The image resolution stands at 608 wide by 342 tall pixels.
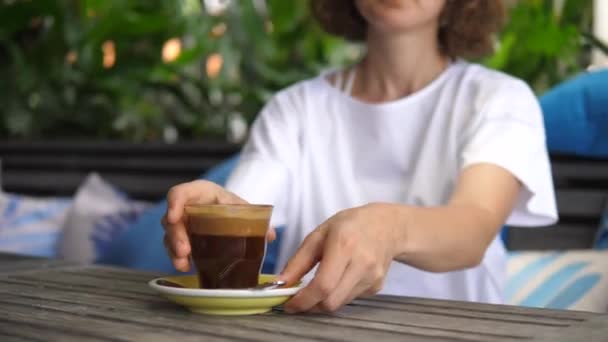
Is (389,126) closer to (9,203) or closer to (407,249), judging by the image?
(407,249)

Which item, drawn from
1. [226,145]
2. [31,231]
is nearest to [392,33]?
[226,145]

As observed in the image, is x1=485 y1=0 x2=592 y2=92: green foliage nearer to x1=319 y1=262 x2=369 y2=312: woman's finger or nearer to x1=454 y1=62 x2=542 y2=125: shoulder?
x1=454 y1=62 x2=542 y2=125: shoulder

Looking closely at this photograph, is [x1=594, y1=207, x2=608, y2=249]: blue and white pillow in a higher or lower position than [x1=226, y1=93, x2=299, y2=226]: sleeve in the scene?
lower

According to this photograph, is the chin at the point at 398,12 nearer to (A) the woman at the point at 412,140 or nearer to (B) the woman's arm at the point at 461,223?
(A) the woman at the point at 412,140

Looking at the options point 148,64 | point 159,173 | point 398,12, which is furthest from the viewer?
point 148,64

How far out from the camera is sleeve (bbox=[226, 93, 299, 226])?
1464mm

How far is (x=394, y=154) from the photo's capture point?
153 cm

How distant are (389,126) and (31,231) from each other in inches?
48.6

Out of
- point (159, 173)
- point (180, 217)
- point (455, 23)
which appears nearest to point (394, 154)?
point (455, 23)

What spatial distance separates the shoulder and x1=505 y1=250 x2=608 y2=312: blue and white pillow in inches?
11.5

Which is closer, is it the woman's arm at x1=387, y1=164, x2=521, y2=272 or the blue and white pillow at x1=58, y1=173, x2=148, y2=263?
the woman's arm at x1=387, y1=164, x2=521, y2=272

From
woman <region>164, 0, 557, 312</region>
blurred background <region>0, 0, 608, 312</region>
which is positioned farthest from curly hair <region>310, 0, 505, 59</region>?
blurred background <region>0, 0, 608, 312</region>

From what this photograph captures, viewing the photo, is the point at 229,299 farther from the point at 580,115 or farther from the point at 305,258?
the point at 580,115

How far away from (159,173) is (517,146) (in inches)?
58.3
